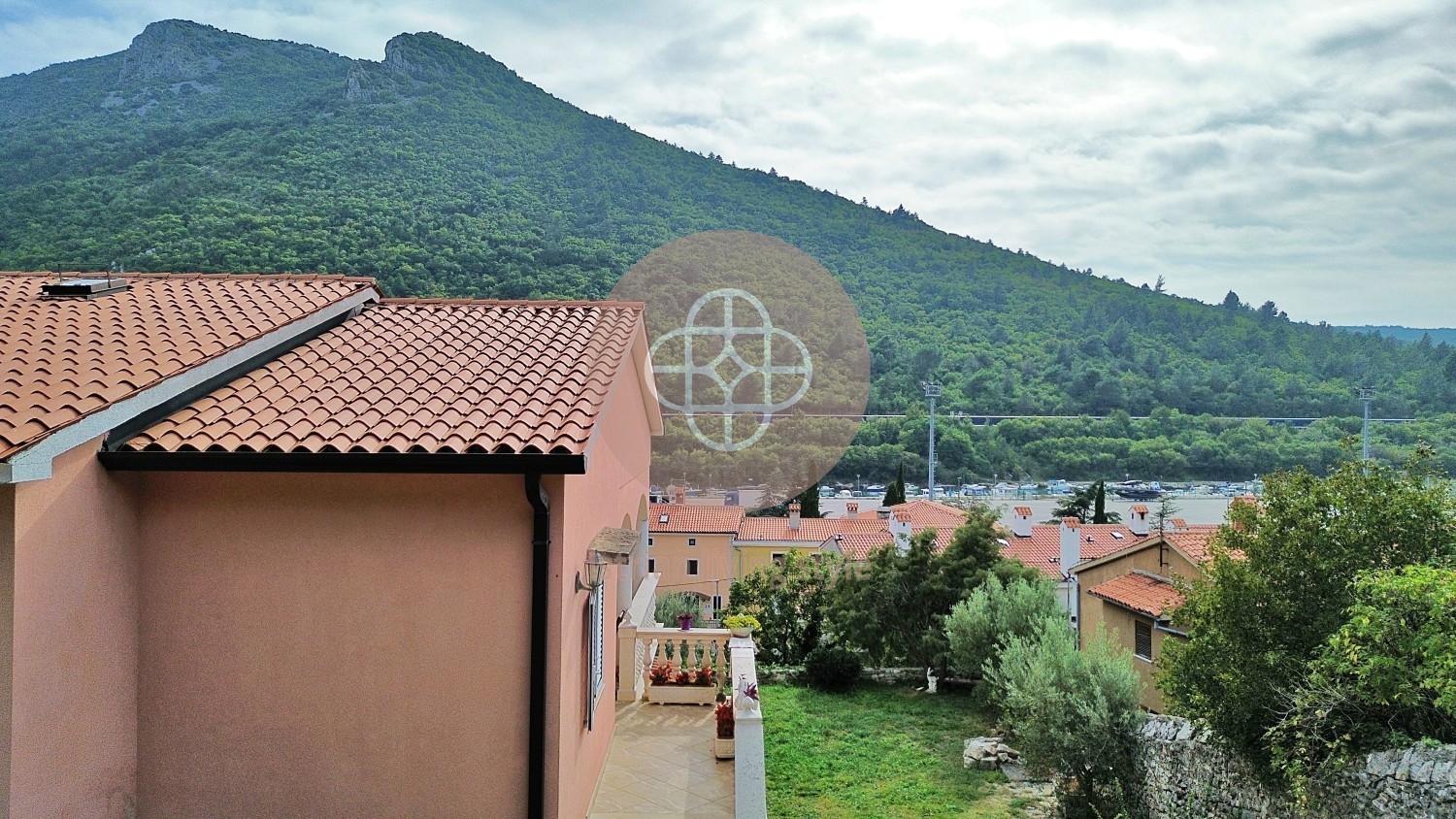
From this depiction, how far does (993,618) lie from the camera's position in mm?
21344

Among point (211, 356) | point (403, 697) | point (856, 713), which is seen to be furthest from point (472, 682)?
point (856, 713)

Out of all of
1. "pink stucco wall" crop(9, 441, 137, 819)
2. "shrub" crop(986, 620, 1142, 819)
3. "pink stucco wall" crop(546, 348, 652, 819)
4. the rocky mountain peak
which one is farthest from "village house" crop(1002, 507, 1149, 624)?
the rocky mountain peak

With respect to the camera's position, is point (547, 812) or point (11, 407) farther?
point (547, 812)

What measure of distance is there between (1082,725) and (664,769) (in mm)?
9864

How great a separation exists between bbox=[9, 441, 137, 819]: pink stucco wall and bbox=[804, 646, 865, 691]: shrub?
18.7m

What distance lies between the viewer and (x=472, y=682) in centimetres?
585

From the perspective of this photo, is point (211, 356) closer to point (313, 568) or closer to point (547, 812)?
point (313, 568)

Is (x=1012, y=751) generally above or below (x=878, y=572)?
below

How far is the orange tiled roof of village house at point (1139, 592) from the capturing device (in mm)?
22812

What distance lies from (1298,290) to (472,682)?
81423mm

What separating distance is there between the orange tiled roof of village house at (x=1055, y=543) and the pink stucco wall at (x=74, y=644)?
33083 mm

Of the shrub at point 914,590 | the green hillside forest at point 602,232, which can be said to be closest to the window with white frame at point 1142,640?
the shrub at point 914,590

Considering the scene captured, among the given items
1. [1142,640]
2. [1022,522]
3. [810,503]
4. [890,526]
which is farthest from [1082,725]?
[810,503]

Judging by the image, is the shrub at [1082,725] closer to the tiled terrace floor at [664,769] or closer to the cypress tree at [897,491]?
the tiled terrace floor at [664,769]
